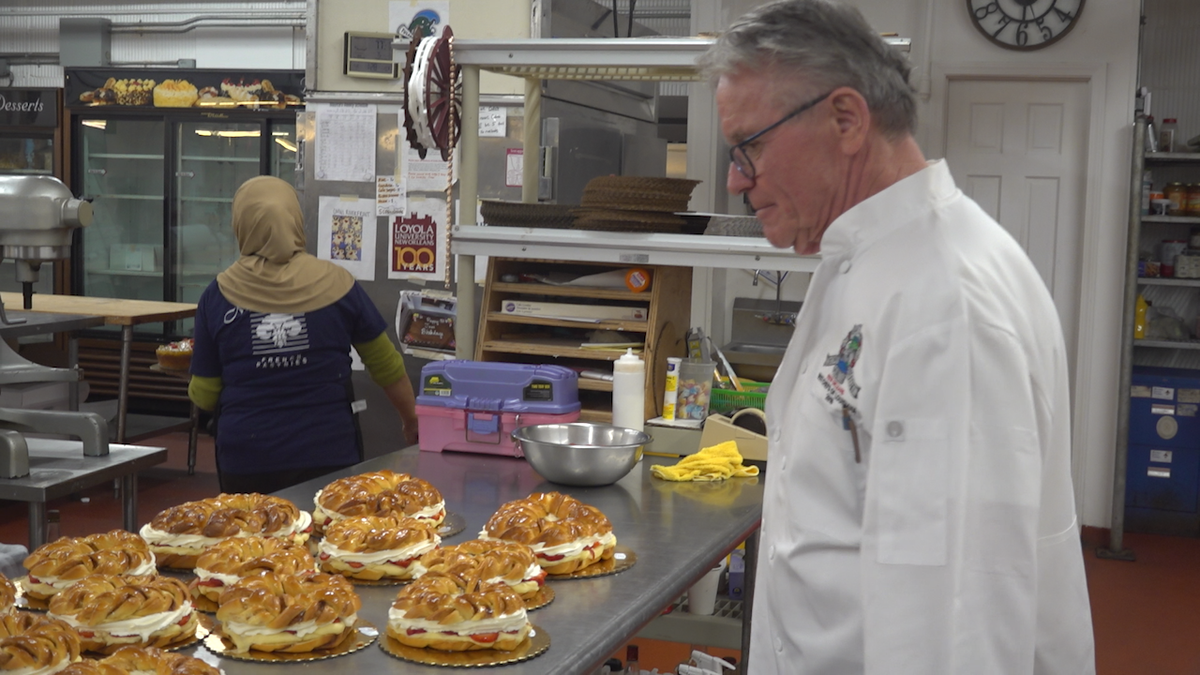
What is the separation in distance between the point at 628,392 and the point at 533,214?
0.66m

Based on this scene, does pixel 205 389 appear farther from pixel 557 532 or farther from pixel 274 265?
pixel 557 532

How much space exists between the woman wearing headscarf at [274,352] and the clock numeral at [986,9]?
382cm

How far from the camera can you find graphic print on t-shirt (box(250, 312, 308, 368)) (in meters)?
3.22

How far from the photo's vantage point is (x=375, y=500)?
2.30 meters

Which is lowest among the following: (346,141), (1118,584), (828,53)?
(1118,584)

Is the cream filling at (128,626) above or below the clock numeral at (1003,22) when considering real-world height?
below

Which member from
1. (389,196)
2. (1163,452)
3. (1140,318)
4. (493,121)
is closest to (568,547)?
(493,121)

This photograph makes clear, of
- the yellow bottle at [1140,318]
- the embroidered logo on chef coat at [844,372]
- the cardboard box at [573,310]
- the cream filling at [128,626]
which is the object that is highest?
the embroidered logo on chef coat at [844,372]

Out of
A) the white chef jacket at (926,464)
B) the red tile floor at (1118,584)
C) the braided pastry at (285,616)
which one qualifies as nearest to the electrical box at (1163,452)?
the red tile floor at (1118,584)

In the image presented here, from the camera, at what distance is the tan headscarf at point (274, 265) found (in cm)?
324

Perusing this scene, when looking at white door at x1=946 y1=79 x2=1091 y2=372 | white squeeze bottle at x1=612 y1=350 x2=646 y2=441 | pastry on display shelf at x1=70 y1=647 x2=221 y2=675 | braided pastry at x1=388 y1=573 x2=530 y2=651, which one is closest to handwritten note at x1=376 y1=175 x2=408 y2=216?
white squeeze bottle at x1=612 y1=350 x2=646 y2=441

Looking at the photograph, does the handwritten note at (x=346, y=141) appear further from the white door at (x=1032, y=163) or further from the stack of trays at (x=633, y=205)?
the white door at (x=1032, y=163)

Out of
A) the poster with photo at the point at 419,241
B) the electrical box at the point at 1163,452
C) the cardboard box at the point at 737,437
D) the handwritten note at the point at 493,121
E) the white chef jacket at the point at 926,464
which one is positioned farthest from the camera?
the electrical box at the point at 1163,452

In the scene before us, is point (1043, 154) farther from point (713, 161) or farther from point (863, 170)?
point (863, 170)
